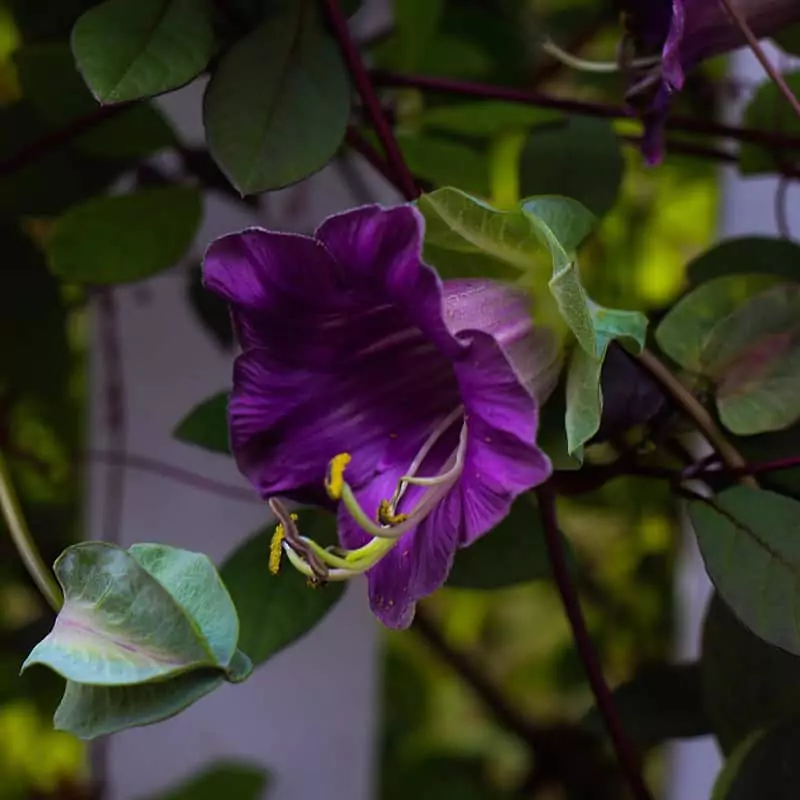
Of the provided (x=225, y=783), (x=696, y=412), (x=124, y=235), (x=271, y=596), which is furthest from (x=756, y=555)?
(x=225, y=783)

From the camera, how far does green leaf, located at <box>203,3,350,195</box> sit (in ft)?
1.16

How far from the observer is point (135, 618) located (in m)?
0.27

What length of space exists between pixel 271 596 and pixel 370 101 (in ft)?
0.60

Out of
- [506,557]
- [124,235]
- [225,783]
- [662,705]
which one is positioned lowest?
[225,783]

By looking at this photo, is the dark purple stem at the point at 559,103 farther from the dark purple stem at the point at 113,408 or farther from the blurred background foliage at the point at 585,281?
the dark purple stem at the point at 113,408

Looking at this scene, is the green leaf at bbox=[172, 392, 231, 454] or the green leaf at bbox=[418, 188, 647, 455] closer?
the green leaf at bbox=[418, 188, 647, 455]

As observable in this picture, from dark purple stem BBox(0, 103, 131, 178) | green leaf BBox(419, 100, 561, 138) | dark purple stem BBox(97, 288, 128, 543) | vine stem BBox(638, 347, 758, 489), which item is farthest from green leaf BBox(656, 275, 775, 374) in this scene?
dark purple stem BBox(97, 288, 128, 543)

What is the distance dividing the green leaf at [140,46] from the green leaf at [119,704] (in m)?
0.18

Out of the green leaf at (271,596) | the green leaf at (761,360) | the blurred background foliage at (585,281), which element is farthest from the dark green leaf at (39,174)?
the green leaf at (761,360)

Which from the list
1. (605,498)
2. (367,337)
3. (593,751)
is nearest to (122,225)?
(367,337)

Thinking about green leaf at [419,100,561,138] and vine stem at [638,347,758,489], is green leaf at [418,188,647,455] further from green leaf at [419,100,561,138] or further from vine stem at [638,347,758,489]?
green leaf at [419,100,561,138]

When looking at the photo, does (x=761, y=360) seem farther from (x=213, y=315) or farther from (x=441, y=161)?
(x=213, y=315)

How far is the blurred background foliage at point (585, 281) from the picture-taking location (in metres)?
0.52

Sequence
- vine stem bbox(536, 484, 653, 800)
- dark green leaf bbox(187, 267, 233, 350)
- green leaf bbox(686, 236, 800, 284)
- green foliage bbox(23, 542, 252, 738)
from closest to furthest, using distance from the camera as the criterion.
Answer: green foliage bbox(23, 542, 252, 738)
vine stem bbox(536, 484, 653, 800)
green leaf bbox(686, 236, 800, 284)
dark green leaf bbox(187, 267, 233, 350)
